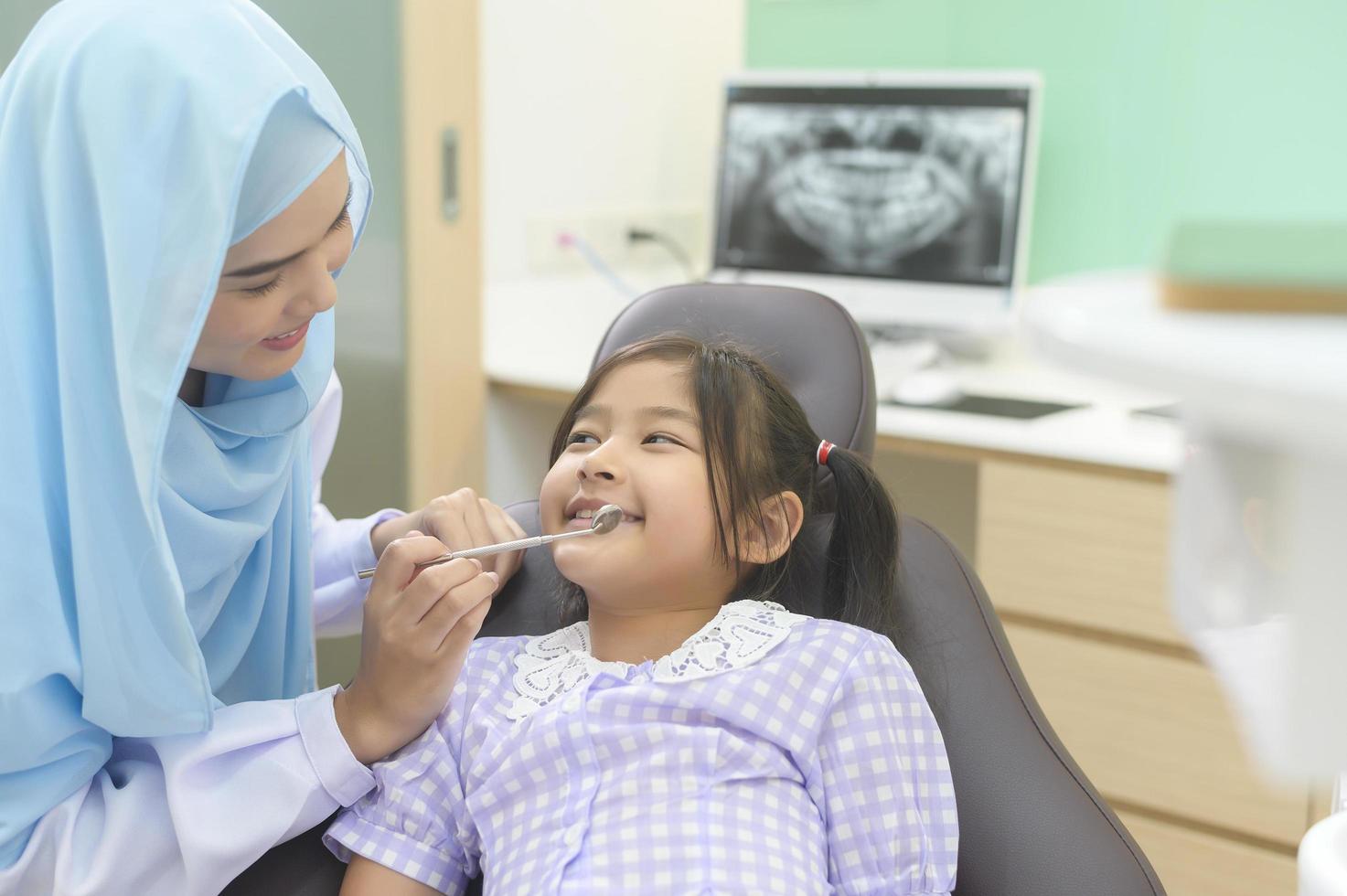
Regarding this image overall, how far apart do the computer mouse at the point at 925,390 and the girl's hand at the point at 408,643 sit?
125 centimetres

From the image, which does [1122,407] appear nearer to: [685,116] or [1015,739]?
[1015,739]

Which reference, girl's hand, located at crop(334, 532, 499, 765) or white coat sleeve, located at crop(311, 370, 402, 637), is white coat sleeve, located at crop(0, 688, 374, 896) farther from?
white coat sleeve, located at crop(311, 370, 402, 637)

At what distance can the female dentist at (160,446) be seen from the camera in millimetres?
906

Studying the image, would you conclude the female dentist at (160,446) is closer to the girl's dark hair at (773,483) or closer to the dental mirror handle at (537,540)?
the dental mirror handle at (537,540)

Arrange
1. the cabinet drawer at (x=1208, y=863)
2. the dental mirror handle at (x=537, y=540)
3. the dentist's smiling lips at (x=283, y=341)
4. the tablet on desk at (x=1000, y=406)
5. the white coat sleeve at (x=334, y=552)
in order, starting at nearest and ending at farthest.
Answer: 1. the dentist's smiling lips at (x=283, y=341)
2. the dental mirror handle at (x=537, y=540)
3. the white coat sleeve at (x=334, y=552)
4. the cabinet drawer at (x=1208, y=863)
5. the tablet on desk at (x=1000, y=406)

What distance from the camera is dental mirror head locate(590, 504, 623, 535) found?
3.95 ft

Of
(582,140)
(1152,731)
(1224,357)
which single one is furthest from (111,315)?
(582,140)

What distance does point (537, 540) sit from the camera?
1150mm

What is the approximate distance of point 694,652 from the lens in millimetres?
1197

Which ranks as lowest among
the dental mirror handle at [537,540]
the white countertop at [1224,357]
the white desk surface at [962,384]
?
the white desk surface at [962,384]

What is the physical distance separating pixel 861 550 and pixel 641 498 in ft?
0.83

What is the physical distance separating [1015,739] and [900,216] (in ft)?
4.96

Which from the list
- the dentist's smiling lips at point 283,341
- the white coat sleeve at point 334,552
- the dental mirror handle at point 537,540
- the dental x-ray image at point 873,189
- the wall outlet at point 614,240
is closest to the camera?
the dentist's smiling lips at point 283,341

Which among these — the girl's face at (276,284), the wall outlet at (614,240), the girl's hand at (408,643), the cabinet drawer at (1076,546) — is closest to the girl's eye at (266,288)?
the girl's face at (276,284)
